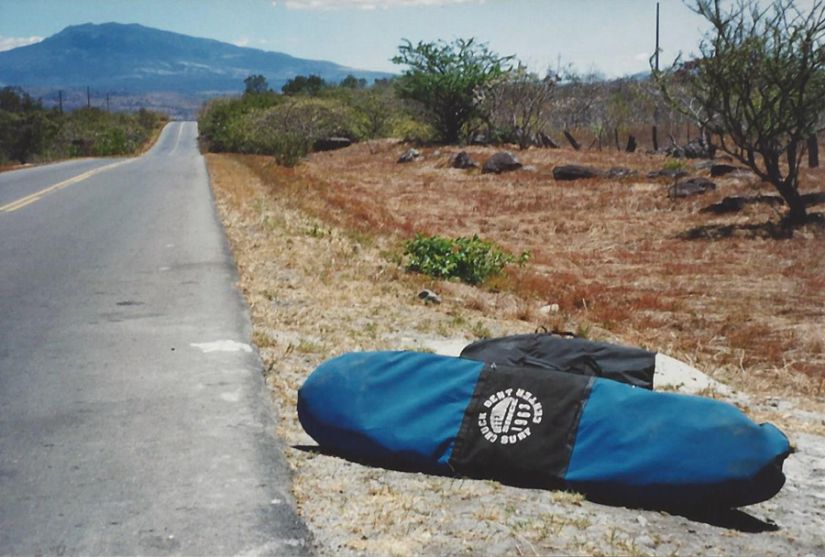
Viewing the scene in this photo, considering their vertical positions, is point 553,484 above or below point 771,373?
above

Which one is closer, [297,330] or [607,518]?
[607,518]

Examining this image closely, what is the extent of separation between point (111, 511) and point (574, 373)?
228 cm

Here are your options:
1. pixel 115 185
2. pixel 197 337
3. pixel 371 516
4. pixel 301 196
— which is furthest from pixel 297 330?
pixel 115 185

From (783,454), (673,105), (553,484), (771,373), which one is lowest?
(771,373)

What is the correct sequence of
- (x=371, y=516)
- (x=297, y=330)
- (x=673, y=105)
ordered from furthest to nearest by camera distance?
(x=673, y=105), (x=297, y=330), (x=371, y=516)

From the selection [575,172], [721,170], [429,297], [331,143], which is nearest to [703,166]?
[721,170]

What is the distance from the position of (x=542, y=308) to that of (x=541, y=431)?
5341 mm

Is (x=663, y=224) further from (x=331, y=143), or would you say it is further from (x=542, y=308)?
(x=331, y=143)

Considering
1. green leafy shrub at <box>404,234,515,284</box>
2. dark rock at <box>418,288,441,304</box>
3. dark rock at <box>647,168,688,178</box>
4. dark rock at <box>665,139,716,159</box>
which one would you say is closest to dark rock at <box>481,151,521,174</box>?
dark rock at <box>647,168,688,178</box>

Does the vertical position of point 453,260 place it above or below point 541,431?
below

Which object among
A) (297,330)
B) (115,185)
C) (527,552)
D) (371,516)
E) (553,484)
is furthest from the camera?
(115,185)

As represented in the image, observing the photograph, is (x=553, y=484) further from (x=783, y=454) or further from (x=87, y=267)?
(x=87, y=267)

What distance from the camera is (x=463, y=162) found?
30.1 m

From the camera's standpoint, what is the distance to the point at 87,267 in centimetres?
962
